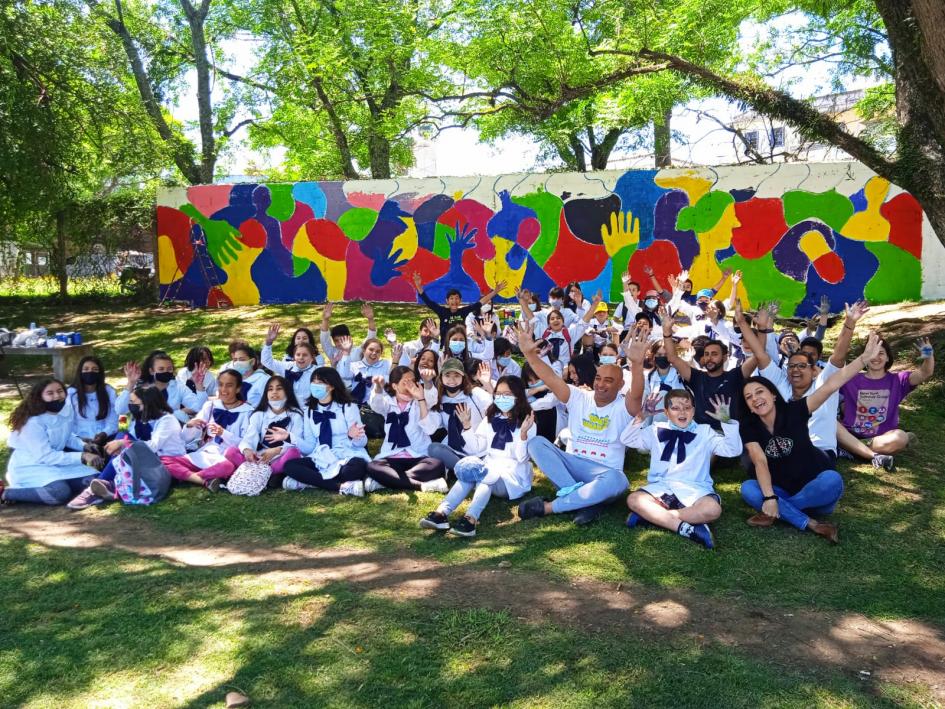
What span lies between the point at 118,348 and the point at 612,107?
38.6 ft

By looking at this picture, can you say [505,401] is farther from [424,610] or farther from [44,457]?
[44,457]

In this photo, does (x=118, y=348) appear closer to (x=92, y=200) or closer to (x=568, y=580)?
(x=92, y=200)

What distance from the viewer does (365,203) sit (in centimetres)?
1503

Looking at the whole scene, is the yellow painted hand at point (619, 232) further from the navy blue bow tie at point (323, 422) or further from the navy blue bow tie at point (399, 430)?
the navy blue bow tie at point (323, 422)

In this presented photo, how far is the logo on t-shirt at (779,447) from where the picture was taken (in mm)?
5180

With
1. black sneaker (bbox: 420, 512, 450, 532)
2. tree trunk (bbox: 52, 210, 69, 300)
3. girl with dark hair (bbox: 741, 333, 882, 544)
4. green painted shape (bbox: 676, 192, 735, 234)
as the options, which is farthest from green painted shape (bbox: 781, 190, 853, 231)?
tree trunk (bbox: 52, 210, 69, 300)

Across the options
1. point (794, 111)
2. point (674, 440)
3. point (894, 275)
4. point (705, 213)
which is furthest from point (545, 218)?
point (674, 440)

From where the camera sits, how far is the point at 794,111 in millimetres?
8531

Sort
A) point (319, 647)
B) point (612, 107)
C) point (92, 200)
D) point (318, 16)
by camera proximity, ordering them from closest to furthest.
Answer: point (319, 647)
point (92, 200)
point (612, 107)
point (318, 16)

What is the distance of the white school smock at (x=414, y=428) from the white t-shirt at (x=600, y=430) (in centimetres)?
115

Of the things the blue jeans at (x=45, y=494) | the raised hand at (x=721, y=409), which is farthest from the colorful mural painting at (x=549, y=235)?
the blue jeans at (x=45, y=494)

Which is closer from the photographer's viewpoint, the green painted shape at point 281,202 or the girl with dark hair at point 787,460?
the girl with dark hair at point 787,460

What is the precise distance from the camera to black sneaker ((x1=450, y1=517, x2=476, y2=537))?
202 inches

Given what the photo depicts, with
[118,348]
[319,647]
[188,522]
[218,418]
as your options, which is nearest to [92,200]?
[118,348]
